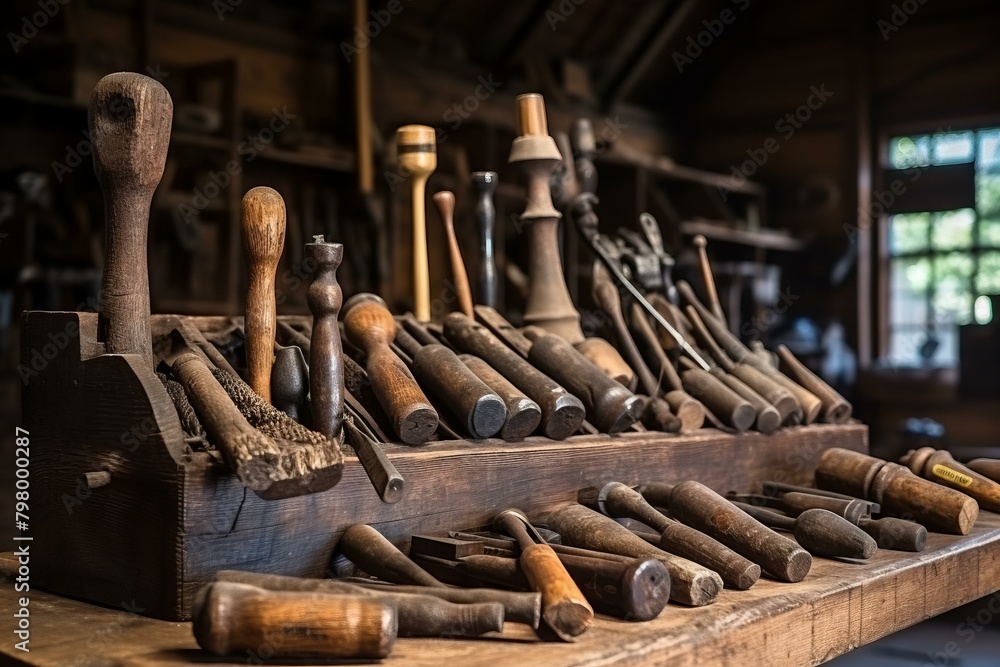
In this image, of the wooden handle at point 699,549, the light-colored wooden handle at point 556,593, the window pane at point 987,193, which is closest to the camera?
the light-colored wooden handle at point 556,593

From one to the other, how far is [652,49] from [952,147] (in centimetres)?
224

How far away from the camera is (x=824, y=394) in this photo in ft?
7.73

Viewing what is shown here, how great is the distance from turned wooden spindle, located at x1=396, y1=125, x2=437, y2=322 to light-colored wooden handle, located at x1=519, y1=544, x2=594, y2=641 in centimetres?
90

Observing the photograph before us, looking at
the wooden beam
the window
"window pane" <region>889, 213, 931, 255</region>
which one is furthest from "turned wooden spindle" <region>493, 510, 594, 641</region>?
"window pane" <region>889, 213, 931, 255</region>

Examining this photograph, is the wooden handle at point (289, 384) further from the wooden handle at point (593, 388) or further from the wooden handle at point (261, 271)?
the wooden handle at point (593, 388)

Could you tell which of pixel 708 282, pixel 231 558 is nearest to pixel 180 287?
pixel 708 282

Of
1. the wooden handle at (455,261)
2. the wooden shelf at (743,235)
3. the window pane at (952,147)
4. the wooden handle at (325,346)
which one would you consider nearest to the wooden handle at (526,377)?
the wooden handle at (455,261)

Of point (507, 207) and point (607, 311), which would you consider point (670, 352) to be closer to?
point (607, 311)

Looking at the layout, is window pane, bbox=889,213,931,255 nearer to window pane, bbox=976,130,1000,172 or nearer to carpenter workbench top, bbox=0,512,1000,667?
window pane, bbox=976,130,1000,172

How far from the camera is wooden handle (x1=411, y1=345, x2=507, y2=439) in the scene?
159cm

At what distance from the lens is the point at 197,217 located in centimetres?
462

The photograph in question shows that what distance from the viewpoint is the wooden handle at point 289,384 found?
152 centimetres

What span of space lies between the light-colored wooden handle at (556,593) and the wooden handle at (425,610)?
6 centimetres

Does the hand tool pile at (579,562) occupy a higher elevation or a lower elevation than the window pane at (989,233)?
lower
